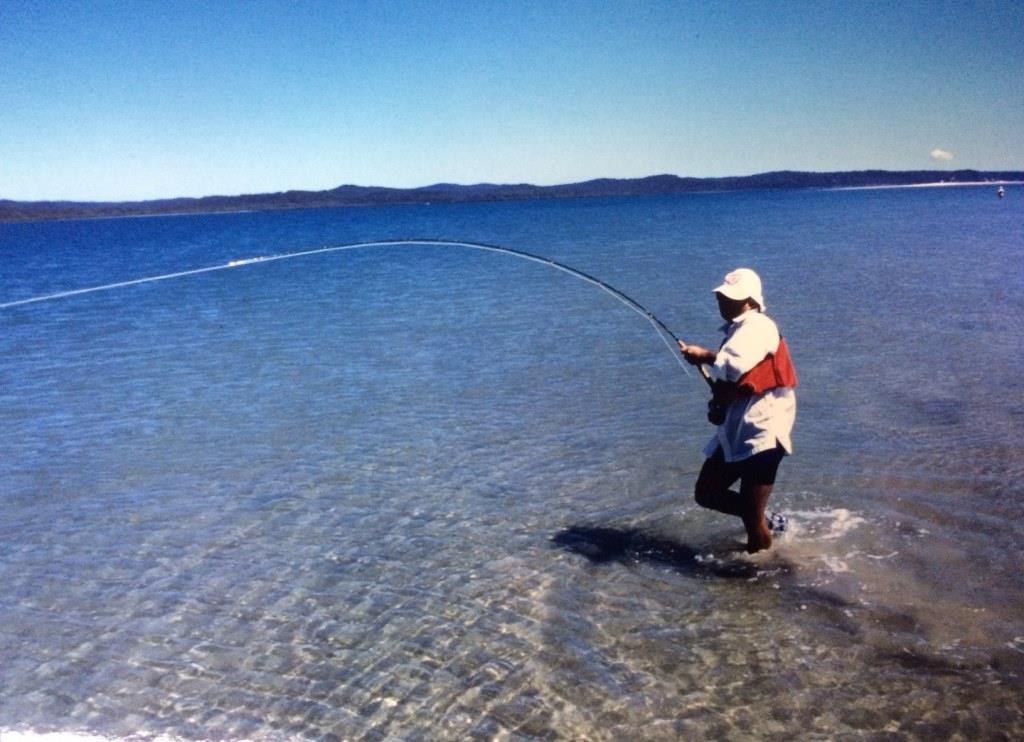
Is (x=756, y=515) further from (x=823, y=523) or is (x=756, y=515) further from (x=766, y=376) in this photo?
(x=823, y=523)

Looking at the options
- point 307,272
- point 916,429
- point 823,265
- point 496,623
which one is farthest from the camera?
point 307,272

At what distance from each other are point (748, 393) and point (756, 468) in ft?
1.93

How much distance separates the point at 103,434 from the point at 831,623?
975cm

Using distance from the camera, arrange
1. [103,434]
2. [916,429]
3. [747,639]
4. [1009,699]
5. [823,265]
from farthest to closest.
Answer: [823,265] → [103,434] → [916,429] → [747,639] → [1009,699]

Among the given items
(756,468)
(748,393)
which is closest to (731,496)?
(756,468)

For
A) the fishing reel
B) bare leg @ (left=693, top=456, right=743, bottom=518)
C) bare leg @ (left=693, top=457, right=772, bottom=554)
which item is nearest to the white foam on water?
bare leg @ (left=693, top=457, right=772, bottom=554)

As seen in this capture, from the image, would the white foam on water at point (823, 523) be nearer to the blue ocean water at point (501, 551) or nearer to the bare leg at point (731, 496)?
the blue ocean water at point (501, 551)

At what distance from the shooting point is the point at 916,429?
9211 millimetres

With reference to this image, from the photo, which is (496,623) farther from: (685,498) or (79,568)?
(79,568)

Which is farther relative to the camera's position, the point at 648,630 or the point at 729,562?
the point at 729,562

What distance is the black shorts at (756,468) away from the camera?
5.32 m

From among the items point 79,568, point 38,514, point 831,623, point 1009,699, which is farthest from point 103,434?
point 1009,699

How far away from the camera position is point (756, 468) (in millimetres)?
5367

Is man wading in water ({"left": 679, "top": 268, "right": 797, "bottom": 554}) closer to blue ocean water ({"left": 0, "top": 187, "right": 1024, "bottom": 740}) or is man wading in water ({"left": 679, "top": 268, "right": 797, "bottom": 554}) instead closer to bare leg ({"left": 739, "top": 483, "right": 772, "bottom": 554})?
bare leg ({"left": 739, "top": 483, "right": 772, "bottom": 554})
